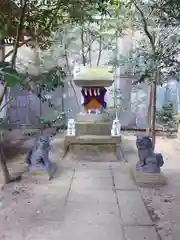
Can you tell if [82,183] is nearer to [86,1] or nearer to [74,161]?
[74,161]

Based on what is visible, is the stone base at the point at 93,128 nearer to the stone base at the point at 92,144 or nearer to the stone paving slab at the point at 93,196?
the stone base at the point at 92,144

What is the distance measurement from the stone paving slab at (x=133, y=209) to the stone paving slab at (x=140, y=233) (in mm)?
119

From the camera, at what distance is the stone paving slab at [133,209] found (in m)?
3.26

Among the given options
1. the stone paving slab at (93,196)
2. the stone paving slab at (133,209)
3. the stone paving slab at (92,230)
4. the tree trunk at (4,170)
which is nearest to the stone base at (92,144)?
the tree trunk at (4,170)

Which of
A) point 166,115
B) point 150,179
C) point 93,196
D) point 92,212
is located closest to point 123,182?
point 150,179

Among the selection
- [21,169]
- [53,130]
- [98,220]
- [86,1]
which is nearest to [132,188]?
[98,220]

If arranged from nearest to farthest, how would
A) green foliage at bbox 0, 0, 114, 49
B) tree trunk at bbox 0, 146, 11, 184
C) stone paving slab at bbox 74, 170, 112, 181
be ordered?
green foliage at bbox 0, 0, 114, 49 < tree trunk at bbox 0, 146, 11, 184 < stone paving slab at bbox 74, 170, 112, 181

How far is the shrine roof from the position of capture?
23.9 ft

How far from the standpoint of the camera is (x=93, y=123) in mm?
7309

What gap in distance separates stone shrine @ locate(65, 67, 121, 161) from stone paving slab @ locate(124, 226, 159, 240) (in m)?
3.91

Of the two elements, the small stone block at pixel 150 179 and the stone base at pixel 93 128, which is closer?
the small stone block at pixel 150 179

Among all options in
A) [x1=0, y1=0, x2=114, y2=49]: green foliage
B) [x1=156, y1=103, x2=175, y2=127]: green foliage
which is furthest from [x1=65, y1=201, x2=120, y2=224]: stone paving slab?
[x1=156, y1=103, x2=175, y2=127]: green foliage

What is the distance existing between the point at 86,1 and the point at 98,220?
9.42ft

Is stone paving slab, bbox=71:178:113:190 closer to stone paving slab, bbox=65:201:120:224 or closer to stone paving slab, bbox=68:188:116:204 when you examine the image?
stone paving slab, bbox=68:188:116:204
